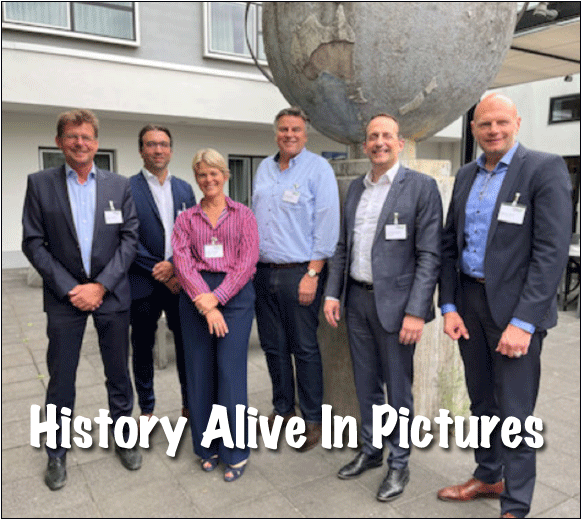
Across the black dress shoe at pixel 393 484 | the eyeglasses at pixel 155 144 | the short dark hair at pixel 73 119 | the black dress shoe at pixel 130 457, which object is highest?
the short dark hair at pixel 73 119

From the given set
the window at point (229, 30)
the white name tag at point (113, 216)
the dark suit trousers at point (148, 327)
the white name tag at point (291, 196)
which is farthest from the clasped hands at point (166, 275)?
the window at point (229, 30)

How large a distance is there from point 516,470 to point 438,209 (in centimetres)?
128

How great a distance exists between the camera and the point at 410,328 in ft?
8.56

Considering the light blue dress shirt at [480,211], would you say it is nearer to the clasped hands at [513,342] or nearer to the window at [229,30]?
the clasped hands at [513,342]

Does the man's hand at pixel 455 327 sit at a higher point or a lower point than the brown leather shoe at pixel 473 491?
higher

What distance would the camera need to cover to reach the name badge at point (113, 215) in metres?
2.85

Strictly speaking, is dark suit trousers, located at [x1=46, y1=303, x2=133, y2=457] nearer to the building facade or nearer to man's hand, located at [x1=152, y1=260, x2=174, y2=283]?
man's hand, located at [x1=152, y1=260, x2=174, y2=283]

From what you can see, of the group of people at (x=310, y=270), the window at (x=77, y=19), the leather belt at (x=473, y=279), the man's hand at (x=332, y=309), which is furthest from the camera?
the window at (x=77, y=19)

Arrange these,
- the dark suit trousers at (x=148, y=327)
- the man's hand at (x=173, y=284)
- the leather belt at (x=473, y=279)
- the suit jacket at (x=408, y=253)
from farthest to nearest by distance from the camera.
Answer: the dark suit trousers at (x=148, y=327) → the man's hand at (x=173, y=284) → the suit jacket at (x=408, y=253) → the leather belt at (x=473, y=279)

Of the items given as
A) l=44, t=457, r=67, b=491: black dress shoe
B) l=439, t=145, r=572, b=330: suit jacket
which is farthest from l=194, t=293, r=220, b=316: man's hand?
l=439, t=145, r=572, b=330: suit jacket

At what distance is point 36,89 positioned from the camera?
9477 millimetres

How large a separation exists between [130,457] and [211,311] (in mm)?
1099

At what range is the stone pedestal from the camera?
3305 mm

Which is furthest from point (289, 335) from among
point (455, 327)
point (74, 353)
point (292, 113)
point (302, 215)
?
point (292, 113)
